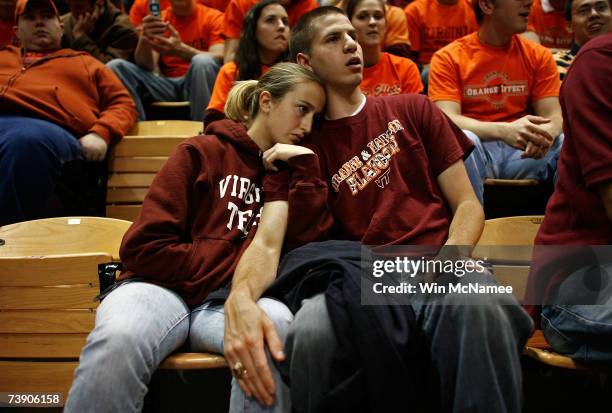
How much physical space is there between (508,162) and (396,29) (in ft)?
4.11

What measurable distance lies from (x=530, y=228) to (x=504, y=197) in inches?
24.9

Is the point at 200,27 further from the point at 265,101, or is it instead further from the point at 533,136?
the point at 533,136

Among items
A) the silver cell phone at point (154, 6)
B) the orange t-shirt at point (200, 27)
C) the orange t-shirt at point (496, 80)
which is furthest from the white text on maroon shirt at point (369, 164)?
the orange t-shirt at point (200, 27)

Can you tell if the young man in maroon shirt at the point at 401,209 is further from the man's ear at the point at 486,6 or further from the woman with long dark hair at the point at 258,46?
the man's ear at the point at 486,6

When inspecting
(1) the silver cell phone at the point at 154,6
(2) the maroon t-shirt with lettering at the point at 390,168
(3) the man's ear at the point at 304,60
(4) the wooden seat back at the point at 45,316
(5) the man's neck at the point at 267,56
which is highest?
(1) the silver cell phone at the point at 154,6

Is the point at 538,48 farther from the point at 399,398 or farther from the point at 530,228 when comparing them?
the point at 399,398

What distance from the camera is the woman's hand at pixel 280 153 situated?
5.91 ft

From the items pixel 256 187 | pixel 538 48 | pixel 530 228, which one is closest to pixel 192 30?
pixel 538 48

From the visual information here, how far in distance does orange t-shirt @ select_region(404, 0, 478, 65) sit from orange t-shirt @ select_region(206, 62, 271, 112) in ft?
3.60

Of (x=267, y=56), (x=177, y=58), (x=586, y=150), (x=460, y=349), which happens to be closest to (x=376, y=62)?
(x=267, y=56)

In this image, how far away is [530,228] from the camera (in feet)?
6.56

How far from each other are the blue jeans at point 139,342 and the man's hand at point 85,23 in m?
2.36

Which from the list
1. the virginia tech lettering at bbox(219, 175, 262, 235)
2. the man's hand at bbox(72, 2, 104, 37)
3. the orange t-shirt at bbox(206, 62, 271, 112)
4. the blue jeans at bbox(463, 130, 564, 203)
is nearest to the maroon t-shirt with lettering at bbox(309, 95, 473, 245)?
the virginia tech lettering at bbox(219, 175, 262, 235)

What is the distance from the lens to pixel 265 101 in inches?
78.2
